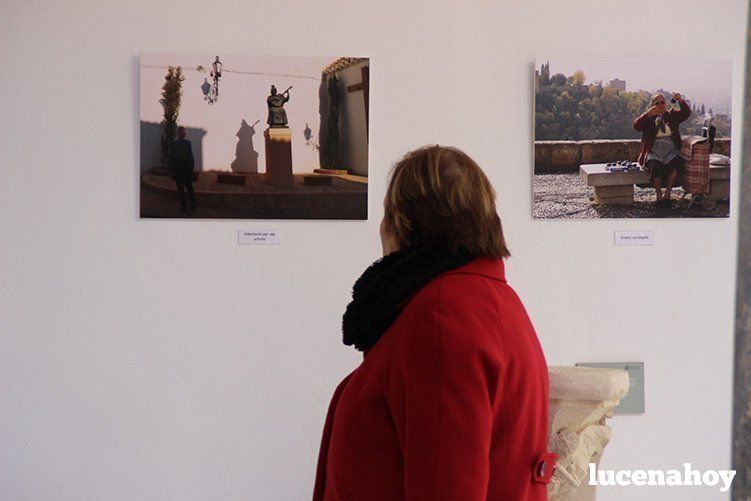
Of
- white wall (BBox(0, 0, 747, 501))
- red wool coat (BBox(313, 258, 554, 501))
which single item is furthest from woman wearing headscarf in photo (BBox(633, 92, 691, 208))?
red wool coat (BBox(313, 258, 554, 501))

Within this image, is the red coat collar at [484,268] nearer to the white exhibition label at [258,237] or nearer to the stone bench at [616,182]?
the white exhibition label at [258,237]

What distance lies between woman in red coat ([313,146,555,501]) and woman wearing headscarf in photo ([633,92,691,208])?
8.42ft

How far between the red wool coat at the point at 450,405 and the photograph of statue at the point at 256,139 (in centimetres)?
224

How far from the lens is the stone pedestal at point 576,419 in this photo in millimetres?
2299

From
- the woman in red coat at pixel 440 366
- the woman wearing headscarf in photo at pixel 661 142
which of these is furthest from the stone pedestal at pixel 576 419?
the woman wearing headscarf in photo at pixel 661 142

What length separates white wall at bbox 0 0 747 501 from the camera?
4215 mm

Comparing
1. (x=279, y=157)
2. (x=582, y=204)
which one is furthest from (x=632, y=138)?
(x=279, y=157)

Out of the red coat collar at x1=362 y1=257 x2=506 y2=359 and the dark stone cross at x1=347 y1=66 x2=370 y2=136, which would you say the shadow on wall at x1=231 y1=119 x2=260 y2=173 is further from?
the red coat collar at x1=362 y1=257 x2=506 y2=359

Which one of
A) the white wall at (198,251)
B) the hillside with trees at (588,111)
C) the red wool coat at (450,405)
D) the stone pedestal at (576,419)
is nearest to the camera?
the red wool coat at (450,405)

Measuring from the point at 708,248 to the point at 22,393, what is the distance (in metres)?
3.42

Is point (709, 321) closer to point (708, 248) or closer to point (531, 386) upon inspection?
point (708, 248)

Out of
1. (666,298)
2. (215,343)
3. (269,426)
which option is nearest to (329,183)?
(215,343)

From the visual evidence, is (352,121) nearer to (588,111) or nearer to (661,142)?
(588,111)

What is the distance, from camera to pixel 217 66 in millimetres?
4215
